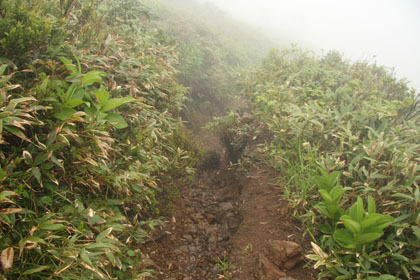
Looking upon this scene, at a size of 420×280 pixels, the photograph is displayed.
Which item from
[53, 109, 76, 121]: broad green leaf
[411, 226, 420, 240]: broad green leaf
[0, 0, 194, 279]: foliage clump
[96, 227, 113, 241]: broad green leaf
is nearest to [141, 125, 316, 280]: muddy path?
[0, 0, 194, 279]: foliage clump

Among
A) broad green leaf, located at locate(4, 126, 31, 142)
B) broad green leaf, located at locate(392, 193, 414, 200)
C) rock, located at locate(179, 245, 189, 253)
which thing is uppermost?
broad green leaf, located at locate(392, 193, 414, 200)

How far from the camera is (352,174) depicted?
3139 mm

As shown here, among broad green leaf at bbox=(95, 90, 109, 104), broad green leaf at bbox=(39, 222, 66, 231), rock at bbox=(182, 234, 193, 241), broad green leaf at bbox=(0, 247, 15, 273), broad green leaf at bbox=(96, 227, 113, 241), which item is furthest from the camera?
rock at bbox=(182, 234, 193, 241)

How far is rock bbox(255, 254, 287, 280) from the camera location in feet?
8.63

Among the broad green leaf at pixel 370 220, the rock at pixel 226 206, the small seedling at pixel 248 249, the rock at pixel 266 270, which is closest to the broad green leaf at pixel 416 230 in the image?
the broad green leaf at pixel 370 220

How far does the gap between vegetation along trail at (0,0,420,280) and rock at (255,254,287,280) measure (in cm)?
1

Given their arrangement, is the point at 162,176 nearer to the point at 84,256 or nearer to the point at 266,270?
the point at 266,270

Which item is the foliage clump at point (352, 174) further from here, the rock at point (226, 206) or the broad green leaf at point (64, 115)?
the broad green leaf at point (64, 115)

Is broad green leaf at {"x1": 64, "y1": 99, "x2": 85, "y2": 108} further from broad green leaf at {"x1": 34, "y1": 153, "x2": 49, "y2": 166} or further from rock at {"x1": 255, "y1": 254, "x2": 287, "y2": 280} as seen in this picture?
rock at {"x1": 255, "y1": 254, "x2": 287, "y2": 280}

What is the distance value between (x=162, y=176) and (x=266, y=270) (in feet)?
5.97

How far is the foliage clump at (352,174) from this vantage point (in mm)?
2371

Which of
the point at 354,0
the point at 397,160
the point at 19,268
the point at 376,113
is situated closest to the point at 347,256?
the point at 397,160

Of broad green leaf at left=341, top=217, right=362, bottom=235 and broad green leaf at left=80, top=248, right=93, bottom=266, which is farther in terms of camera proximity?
broad green leaf at left=341, top=217, right=362, bottom=235

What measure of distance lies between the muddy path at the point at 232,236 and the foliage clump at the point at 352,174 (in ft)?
0.86
